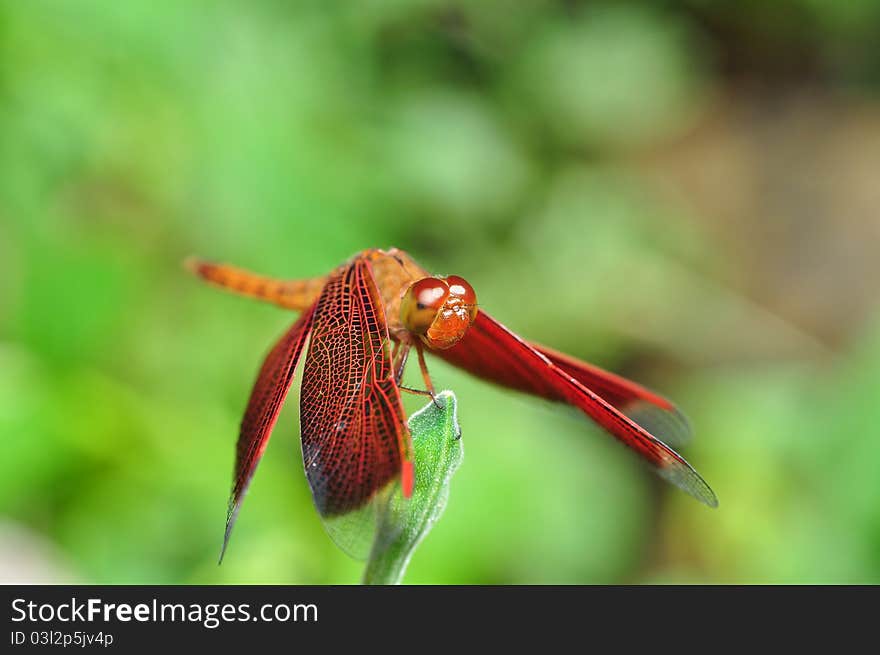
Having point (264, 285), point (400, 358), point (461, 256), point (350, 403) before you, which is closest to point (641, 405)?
point (400, 358)

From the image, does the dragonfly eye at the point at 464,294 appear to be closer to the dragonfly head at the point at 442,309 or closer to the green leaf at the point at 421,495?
the dragonfly head at the point at 442,309

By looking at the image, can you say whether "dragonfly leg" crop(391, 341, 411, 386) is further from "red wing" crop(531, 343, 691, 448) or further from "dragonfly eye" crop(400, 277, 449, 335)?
"red wing" crop(531, 343, 691, 448)

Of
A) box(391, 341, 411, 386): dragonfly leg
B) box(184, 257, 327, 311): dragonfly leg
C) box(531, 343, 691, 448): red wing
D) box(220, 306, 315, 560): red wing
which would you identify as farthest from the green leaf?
box(184, 257, 327, 311): dragonfly leg

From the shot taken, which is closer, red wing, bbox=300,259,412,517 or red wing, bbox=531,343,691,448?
red wing, bbox=300,259,412,517

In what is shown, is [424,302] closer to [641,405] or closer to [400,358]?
[400,358]

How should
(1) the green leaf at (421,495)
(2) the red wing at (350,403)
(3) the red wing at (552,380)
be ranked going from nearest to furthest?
(1) the green leaf at (421,495) → (2) the red wing at (350,403) → (3) the red wing at (552,380)

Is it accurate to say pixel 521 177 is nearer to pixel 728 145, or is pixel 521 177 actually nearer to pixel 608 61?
pixel 608 61

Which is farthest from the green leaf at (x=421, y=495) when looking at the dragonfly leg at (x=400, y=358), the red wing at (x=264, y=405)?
the dragonfly leg at (x=400, y=358)

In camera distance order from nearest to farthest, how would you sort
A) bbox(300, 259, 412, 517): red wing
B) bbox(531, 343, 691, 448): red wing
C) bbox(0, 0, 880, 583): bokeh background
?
bbox(300, 259, 412, 517): red wing
bbox(531, 343, 691, 448): red wing
bbox(0, 0, 880, 583): bokeh background
